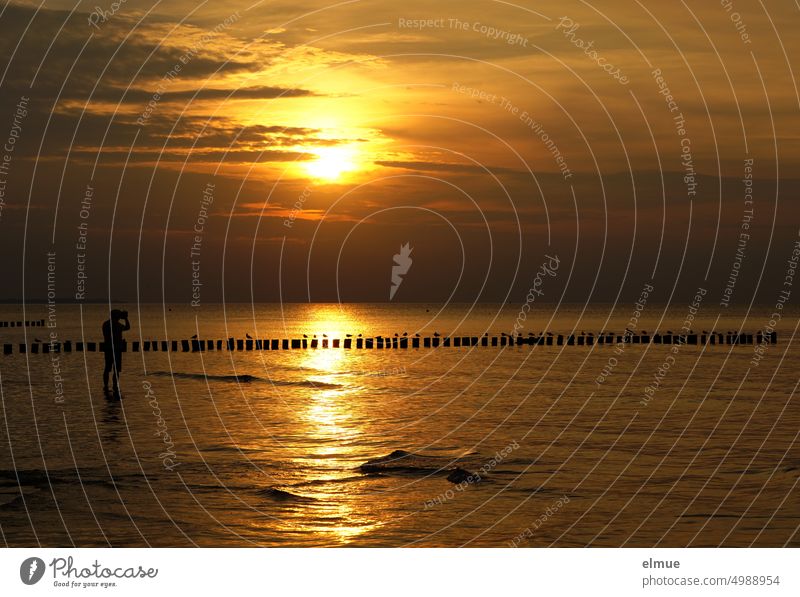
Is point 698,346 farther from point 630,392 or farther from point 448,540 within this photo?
point 448,540

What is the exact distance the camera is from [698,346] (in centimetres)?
8531

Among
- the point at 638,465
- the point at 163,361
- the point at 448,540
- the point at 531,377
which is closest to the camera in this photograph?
the point at 448,540

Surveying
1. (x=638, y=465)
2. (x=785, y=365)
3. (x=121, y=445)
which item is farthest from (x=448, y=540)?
(x=785, y=365)

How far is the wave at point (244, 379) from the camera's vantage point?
47.7 meters

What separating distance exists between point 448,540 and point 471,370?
138 ft

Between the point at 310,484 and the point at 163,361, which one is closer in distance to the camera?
the point at 310,484
